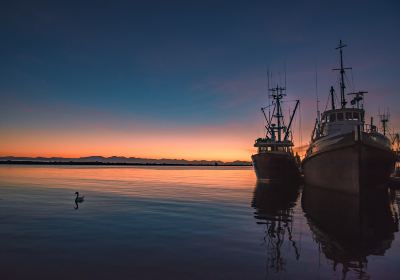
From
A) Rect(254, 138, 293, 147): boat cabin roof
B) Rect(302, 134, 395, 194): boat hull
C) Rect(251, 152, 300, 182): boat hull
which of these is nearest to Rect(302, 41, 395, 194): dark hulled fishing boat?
Rect(302, 134, 395, 194): boat hull

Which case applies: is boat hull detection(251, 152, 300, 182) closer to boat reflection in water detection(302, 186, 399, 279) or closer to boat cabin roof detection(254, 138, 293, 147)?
boat cabin roof detection(254, 138, 293, 147)

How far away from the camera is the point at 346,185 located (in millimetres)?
34969

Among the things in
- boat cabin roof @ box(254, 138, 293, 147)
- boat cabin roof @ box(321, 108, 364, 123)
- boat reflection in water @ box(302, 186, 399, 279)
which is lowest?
boat reflection in water @ box(302, 186, 399, 279)

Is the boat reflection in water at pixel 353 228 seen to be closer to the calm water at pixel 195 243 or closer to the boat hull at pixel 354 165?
the calm water at pixel 195 243

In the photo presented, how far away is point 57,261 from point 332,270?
10797 millimetres

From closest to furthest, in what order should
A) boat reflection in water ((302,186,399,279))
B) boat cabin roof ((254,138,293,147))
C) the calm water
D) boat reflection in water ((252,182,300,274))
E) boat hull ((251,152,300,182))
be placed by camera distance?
the calm water < boat reflection in water ((252,182,300,274)) < boat reflection in water ((302,186,399,279)) < boat hull ((251,152,300,182)) < boat cabin roof ((254,138,293,147))

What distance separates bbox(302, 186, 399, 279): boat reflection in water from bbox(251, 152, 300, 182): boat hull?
2488cm

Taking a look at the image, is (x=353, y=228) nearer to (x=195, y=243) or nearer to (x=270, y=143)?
(x=195, y=243)

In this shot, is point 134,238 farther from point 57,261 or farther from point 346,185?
point 346,185

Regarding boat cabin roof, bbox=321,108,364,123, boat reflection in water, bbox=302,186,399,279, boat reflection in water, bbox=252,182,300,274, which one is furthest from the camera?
boat cabin roof, bbox=321,108,364,123

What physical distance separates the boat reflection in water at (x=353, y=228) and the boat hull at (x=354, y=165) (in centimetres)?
157

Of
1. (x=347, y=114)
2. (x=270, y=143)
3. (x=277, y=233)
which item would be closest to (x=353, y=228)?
(x=277, y=233)

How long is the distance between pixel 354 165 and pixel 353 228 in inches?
561

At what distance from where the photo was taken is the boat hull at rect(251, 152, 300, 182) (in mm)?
60256
